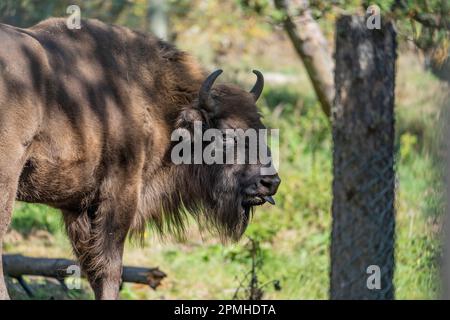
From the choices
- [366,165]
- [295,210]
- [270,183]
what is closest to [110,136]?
[270,183]

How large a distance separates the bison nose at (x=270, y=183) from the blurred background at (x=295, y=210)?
104cm

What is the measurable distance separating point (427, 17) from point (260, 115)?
170 cm

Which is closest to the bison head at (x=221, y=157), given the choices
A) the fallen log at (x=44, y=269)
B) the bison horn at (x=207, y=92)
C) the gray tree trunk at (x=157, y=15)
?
the bison horn at (x=207, y=92)

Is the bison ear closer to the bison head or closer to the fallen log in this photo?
the bison head

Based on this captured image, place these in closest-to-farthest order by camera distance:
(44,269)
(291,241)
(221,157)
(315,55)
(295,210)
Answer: (221,157) < (44,269) < (315,55) < (291,241) < (295,210)

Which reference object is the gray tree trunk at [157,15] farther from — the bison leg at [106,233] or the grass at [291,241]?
the bison leg at [106,233]

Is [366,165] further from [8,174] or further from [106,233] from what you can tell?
[8,174]

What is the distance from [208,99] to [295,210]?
4.98m

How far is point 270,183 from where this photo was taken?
648 centimetres

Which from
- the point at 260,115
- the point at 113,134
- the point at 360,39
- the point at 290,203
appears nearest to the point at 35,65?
the point at 113,134

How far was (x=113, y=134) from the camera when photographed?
19.9 feet

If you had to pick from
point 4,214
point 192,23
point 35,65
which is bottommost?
point 4,214
